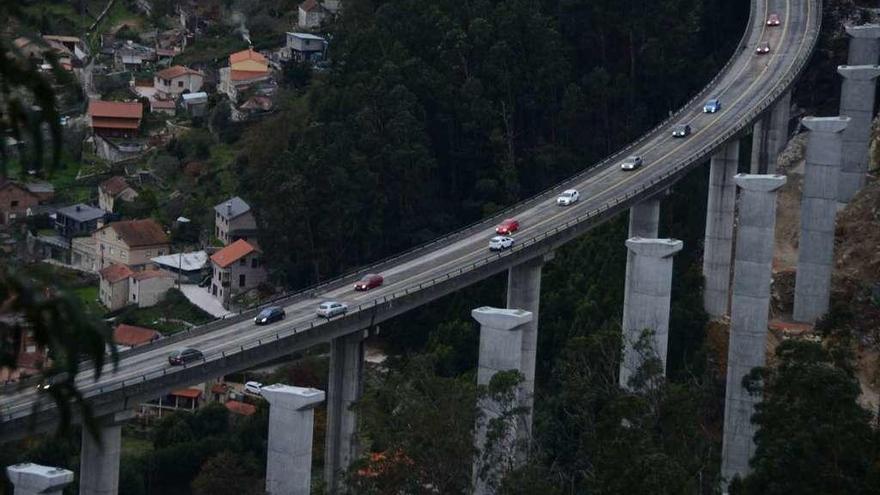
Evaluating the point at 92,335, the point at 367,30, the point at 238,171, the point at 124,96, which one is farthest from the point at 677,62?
the point at 92,335

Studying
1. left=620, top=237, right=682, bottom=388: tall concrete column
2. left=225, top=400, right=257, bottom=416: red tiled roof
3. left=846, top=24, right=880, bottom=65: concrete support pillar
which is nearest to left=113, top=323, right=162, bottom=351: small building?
left=225, top=400, right=257, bottom=416: red tiled roof

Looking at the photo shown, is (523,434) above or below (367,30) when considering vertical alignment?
below

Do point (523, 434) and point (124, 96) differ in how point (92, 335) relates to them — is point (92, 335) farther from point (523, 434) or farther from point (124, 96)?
point (124, 96)

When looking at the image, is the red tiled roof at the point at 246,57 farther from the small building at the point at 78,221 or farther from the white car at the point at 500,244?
the white car at the point at 500,244

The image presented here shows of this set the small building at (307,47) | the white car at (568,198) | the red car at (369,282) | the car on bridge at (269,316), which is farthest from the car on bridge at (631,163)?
the small building at (307,47)

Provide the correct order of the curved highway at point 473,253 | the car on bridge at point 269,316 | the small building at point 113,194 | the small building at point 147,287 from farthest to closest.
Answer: the small building at point 113,194 < the small building at point 147,287 < the car on bridge at point 269,316 < the curved highway at point 473,253

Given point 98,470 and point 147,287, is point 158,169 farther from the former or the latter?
point 98,470
